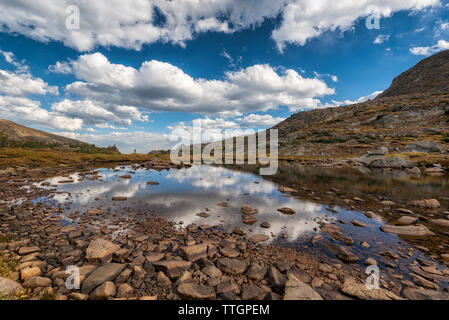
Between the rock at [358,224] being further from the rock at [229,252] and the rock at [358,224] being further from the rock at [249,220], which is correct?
the rock at [229,252]

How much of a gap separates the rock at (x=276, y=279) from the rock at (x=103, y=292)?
5.70 metres

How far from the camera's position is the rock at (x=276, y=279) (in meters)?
6.53

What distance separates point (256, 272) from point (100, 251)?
7359 millimetres

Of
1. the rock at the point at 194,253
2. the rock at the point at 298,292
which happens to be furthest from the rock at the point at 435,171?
the rock at the point at 194,253

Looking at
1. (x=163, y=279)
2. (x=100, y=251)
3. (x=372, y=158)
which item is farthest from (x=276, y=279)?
(x=372, y=158)

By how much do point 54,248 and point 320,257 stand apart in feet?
45.0

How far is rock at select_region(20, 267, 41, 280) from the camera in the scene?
6547 mm

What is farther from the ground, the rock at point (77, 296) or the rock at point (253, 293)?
the rock at point (77, 296)

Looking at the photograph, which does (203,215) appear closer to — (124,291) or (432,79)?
(124,291)

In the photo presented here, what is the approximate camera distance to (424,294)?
21.0ft

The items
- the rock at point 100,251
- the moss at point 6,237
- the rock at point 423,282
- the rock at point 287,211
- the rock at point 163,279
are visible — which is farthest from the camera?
the rock at point 287,211

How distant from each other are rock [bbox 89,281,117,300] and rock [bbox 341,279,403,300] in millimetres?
8157
